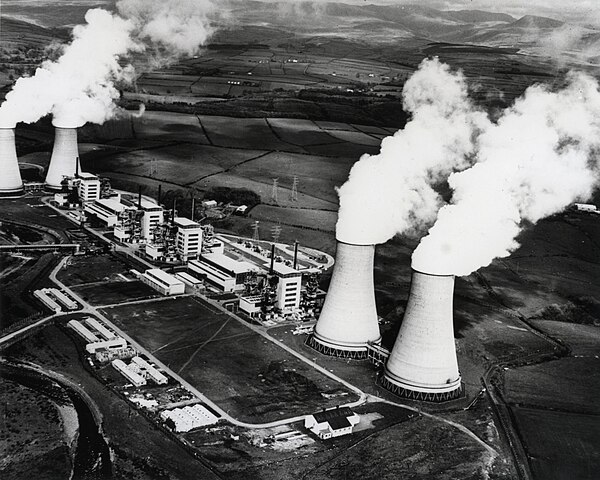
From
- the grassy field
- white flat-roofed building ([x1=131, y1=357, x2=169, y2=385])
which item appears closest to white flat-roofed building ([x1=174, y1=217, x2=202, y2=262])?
white flat-roofed building ([x1=131, y1=357, x2=169, y2=385])

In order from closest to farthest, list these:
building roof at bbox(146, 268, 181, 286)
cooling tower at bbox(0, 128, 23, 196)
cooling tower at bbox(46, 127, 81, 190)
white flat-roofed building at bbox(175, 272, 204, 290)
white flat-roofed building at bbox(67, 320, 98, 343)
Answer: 1. white flat-roofed building at bbox(67, 320, 98, 343)
2. building roof at bbox(146, 268, 181, 286)
3. white flat-roofed building at bbox(175, 272, 204, 290)
4. cooling tower at bbox(0, 128, 23, 196)
5. cooling tower at bbox(46, 127, 81, 190)

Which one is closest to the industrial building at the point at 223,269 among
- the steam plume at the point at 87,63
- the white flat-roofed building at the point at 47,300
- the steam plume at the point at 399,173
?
the white flat-roofed building at the point at 47,300

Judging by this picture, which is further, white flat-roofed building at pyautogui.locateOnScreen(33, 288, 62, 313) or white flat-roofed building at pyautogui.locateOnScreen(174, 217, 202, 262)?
white flat-roofed building at pyautogui.locateOnScreen(174, 217, 202, 262)

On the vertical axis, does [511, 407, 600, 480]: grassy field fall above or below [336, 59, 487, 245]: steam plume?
below

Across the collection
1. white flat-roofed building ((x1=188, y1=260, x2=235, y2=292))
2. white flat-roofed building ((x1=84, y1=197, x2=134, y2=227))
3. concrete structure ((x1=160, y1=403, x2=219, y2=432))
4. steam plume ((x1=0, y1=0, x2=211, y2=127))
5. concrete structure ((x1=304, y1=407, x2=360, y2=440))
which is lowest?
white flat-roofed building ((x1=84, y1=197, x2=134, y2=227))

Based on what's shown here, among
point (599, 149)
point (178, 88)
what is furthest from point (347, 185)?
point (178, 88)

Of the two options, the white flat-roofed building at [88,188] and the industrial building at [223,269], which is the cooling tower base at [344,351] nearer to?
the industrial building at [223,269]

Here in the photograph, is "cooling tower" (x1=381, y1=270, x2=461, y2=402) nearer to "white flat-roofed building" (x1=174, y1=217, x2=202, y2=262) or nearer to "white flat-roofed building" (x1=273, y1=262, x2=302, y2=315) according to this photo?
"white flat-roofed building" (x1=273, y1=262, x2=302, y2=315)
